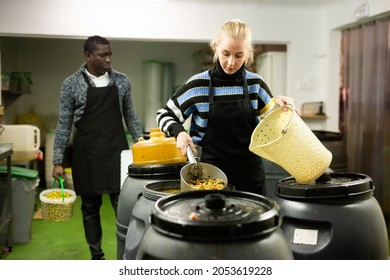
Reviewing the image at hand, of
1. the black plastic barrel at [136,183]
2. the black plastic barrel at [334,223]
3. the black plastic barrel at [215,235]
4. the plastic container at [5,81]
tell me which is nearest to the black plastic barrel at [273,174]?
the black plastic barrel at [136,183]

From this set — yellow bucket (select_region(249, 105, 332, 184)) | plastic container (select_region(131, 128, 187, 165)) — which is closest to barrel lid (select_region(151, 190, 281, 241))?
yellow bucket (select_region(249, 105, 332, 184))

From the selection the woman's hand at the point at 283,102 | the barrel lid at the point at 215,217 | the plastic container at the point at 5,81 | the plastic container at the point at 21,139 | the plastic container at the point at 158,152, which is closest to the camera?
the barrel lid at the point at 215,217

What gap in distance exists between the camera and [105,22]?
107 inches

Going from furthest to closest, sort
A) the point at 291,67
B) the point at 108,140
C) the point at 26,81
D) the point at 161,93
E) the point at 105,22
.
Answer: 1. the point at 161,93
2. the point at 26,81
3. the point at 291,67
4. the point at 105,22
5. the point at 108,140

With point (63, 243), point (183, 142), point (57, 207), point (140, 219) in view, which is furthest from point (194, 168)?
point (63, 243)

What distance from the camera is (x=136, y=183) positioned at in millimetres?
1298

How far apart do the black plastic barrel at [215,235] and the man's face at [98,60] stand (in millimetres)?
1310

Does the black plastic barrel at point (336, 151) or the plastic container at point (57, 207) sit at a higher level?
the black plastic barrel at point (336, 151)

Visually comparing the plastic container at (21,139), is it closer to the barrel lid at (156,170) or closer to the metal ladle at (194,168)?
the barrel lid at (156,170)

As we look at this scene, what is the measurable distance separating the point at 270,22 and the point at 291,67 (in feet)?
1.30

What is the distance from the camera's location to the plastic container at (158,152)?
1.36 metres
